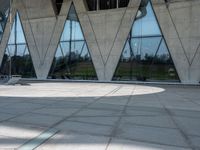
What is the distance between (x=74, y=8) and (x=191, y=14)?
11306mm

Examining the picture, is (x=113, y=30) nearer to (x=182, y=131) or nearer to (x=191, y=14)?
(x=191, y=14)

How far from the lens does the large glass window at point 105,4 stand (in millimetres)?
26078

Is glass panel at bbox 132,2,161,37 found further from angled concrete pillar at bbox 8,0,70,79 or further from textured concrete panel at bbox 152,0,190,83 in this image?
angled concrete pillar at bbox 8,0,70,79

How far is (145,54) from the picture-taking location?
25.4m

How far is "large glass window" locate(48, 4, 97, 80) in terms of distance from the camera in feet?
90.5

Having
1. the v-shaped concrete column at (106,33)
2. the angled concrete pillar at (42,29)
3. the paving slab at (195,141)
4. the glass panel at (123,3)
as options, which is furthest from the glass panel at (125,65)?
the paving slab at (195,141)

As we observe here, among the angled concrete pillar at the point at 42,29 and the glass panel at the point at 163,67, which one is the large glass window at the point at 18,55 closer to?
the angled concrete pillar at the point at 42,29

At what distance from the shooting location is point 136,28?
25578 millimetres

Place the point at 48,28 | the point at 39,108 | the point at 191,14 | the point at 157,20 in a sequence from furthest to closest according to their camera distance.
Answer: the point at 48,28 < the point at 157,20 < the point at 191,14 < the point at 39,108

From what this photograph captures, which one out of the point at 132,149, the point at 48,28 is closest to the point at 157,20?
the point at 48,28

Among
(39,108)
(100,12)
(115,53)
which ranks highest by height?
(100,12)

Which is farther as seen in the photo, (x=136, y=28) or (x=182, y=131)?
(x=136, y=28)

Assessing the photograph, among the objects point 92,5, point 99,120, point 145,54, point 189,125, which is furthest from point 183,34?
point 99,120

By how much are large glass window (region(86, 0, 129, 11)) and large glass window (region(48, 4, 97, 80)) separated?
181 cm
